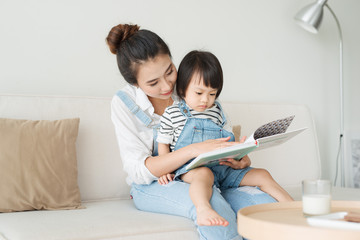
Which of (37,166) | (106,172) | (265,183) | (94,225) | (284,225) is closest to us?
(284,225)

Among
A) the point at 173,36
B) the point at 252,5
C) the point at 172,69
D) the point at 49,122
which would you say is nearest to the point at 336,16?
the point at 252,5

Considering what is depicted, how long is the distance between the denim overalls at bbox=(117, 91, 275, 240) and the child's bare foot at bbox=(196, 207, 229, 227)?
0.11 metres

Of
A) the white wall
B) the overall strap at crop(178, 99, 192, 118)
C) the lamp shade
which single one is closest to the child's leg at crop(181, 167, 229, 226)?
the overall strap at crop(178, 99, 192, 118)

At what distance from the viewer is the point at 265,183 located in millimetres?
1657

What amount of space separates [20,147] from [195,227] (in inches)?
29.3

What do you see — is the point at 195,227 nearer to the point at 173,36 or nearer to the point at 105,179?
the point at 105,179

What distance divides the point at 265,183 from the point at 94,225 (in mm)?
629

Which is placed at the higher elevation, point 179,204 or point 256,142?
point 256,142

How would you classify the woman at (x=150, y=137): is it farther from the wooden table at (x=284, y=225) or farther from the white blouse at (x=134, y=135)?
the wooden table at (x=284, y=225)

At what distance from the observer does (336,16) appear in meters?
3.32

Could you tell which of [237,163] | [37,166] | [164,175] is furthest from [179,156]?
[37,166]

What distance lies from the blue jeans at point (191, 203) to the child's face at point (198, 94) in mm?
299

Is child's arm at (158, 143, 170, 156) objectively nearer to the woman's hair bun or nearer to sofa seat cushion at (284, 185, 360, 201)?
the woman's hair bun

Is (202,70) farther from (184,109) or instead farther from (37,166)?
(37,166)
